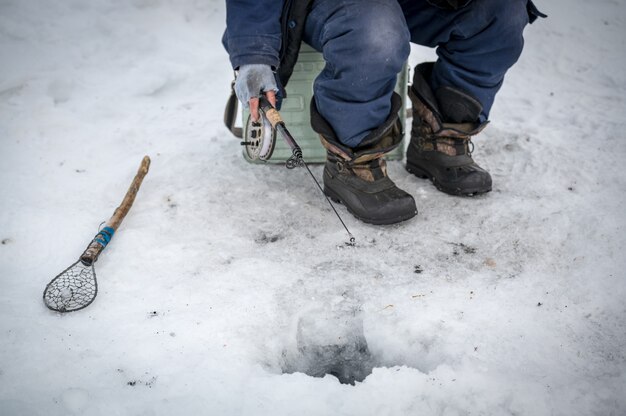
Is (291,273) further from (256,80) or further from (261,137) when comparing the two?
(256,80)

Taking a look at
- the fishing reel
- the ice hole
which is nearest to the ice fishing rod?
the fishing reel

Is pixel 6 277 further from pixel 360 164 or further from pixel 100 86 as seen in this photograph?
pixel 100 86

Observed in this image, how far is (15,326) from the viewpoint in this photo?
160cm

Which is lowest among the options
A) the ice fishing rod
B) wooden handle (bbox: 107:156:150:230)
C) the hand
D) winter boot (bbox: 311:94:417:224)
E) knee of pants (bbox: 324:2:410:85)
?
wooden handle (bbox: 107:156:150:230)

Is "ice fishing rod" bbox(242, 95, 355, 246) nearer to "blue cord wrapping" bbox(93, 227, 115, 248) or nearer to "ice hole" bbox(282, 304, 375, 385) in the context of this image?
"ice hole" bbox(282, 304, 375, 385)

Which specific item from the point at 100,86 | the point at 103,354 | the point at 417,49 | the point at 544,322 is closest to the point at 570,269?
the point at 544,322

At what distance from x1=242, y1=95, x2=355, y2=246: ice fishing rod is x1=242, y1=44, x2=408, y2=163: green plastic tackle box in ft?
0.90

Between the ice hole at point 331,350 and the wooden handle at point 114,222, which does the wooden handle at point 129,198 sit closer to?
the wooden handle at point 114,222

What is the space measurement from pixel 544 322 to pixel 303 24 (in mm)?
1344

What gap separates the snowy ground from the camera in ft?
4.64

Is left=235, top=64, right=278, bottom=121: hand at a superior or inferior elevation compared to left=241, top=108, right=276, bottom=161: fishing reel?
superior

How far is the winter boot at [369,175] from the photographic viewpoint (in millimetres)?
2012

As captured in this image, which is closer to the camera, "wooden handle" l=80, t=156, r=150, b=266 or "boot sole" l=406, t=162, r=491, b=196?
"wooden handle" l=80, t=156, r=150, b=266

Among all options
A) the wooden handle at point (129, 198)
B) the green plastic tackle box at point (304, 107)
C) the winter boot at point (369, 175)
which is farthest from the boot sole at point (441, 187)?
the wooden handle at point (129, 198)
